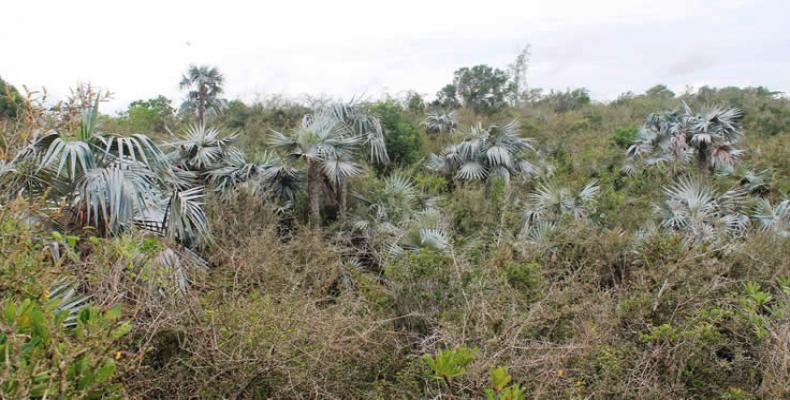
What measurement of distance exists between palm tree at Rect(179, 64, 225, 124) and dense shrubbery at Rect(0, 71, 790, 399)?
11094 millimetres

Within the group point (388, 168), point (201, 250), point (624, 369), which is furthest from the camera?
point (388, 168)

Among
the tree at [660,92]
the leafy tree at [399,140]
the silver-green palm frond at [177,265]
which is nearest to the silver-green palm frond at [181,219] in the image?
the silver-green palm frond at [177,265]

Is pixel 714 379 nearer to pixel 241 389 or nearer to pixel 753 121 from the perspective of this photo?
pixel 241 389

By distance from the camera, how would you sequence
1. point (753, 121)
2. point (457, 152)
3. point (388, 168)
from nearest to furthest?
point (457, 152) → point (388, 168) → point (753, 121)

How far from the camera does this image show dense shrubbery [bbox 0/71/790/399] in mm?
2996

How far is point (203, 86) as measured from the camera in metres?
19.8

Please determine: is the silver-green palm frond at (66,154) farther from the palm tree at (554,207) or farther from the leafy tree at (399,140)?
the leafy tree at (399,140)

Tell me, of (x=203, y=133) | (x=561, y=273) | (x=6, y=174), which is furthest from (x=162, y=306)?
(x=203, y=133)

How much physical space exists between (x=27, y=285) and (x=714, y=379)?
5.06m

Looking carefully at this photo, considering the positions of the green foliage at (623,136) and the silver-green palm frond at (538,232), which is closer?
the silver-green palm frond at (538,232)

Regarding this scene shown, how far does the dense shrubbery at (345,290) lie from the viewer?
9.83ft

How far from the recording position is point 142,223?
17.0 feet

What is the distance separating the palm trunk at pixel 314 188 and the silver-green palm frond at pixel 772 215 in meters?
7.47

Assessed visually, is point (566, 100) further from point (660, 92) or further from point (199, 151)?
point (199, 151)
